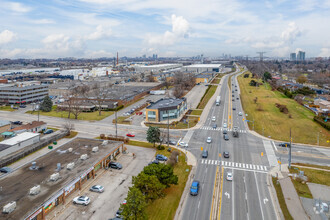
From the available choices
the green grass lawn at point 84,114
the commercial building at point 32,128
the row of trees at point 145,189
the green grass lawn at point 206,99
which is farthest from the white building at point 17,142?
the green grass lawn at point 206,99

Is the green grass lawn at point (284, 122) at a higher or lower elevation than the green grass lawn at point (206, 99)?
lower

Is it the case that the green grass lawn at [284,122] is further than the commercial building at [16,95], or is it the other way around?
the commercial building at [16,95]

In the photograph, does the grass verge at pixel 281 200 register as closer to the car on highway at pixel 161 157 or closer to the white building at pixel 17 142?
the car on highway at pixel 161 157

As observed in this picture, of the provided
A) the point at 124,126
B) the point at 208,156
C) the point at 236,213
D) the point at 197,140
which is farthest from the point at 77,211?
the point at 124,126

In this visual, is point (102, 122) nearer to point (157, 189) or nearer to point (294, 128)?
point (157, 189)

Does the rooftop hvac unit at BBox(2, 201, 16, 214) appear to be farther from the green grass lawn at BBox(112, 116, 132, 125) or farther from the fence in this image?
the green grass lawn at BBox(112, 116, 132, 125)

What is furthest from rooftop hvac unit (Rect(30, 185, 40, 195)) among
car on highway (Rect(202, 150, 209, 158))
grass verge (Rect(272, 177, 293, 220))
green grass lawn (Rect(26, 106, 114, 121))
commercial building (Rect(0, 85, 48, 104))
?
commercial building (Rect(0, 85, 48, 104))
